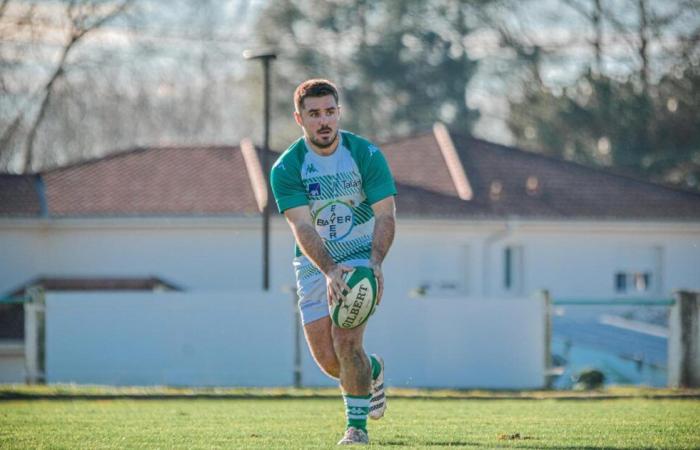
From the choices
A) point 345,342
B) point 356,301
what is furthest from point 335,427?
point 356,301

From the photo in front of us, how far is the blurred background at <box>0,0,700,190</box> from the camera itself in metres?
47.2

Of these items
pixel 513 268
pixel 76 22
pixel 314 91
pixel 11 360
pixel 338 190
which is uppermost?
pixel 76 22

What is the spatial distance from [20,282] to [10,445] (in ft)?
86.2

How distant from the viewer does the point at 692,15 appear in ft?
158

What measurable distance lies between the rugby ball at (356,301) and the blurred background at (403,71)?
3719 cm

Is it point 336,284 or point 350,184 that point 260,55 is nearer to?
point 350,184

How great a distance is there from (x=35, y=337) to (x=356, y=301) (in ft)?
45.8

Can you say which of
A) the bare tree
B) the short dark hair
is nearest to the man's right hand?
the short dark hair

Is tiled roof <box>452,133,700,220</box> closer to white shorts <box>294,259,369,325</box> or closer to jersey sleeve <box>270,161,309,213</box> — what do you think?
white shorts <box>294,259,369,325</box>

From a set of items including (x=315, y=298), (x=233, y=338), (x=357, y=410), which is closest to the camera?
(x=357, y=410)

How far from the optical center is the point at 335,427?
32.5 ft

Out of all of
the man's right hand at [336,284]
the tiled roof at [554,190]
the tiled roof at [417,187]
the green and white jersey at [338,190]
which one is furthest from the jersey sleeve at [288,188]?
the tiled roof at [554,190]

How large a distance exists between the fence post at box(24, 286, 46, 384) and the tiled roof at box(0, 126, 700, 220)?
1265 centimetres

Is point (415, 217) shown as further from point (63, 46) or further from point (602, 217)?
point (63, 46)
